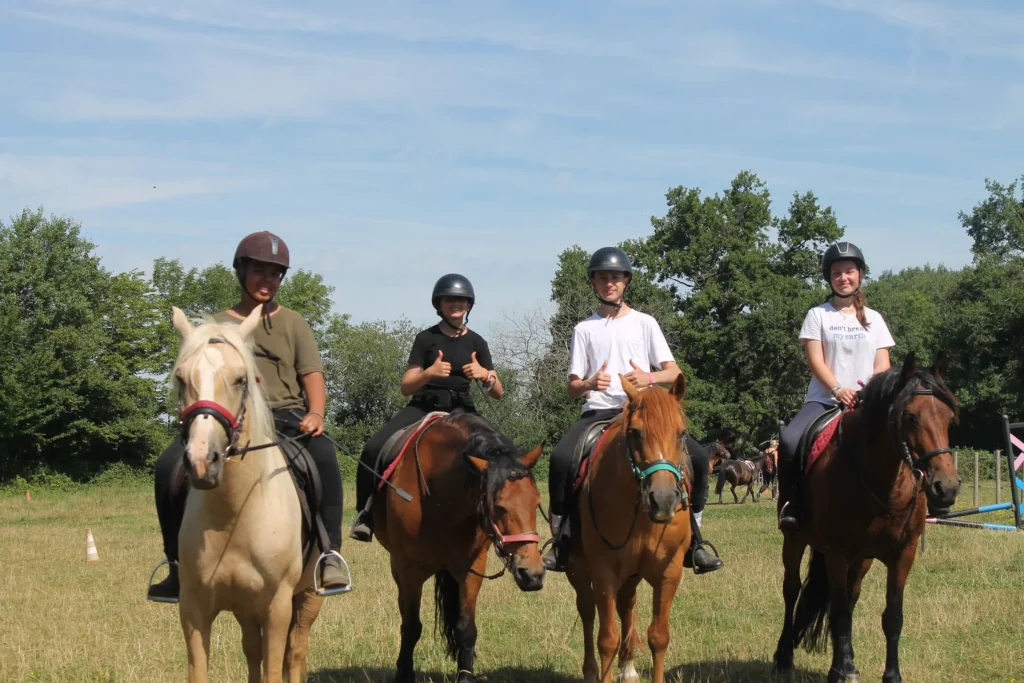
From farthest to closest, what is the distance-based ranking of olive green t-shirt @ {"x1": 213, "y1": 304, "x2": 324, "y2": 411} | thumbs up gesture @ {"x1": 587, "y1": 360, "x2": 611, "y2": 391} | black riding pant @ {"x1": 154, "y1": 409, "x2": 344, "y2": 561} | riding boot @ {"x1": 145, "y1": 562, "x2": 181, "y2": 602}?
thumbs up gesture @ {"x1": 587, "y1": 360, "x2": 611, "y2": 391} → olive green t-shirt @ {"x1": 213, "y1": 304, "x2": 324, "y2": 411} → black riding pant @ {"x1": 154, "y1": 409, "x2": 344, "y2": 561} → riding boot @ {"x1": 145, "y1": 562, "x2": 181, "y2": 602}

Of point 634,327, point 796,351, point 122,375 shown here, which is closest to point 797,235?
point 796,351

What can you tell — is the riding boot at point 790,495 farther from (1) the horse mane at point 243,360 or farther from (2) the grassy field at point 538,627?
(1) the horse mane at point 243,360

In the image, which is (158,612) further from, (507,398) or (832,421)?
(507,398)

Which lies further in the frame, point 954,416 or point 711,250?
point 711,250

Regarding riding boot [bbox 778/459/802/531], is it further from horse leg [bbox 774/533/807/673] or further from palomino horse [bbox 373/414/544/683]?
palomino horse [bbox 373/414/544/683]

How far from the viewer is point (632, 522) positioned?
684cm

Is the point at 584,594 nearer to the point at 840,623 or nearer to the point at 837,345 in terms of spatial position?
the point at 840,623

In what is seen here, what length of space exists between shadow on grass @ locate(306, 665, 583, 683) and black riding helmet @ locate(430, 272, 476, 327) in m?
2.86

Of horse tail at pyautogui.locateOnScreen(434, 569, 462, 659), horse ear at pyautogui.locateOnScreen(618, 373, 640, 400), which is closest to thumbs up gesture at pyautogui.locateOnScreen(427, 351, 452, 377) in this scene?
horse tail at pyautogui.locateOnScreen(434, 569, 462, 659)

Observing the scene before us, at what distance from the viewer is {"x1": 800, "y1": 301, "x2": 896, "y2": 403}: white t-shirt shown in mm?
A: 7941

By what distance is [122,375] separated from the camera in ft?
175

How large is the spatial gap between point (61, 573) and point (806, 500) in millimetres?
11653

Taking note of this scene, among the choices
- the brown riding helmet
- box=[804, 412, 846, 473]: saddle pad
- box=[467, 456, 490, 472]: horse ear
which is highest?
the brown riding helmet

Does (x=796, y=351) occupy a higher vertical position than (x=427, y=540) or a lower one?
higher
